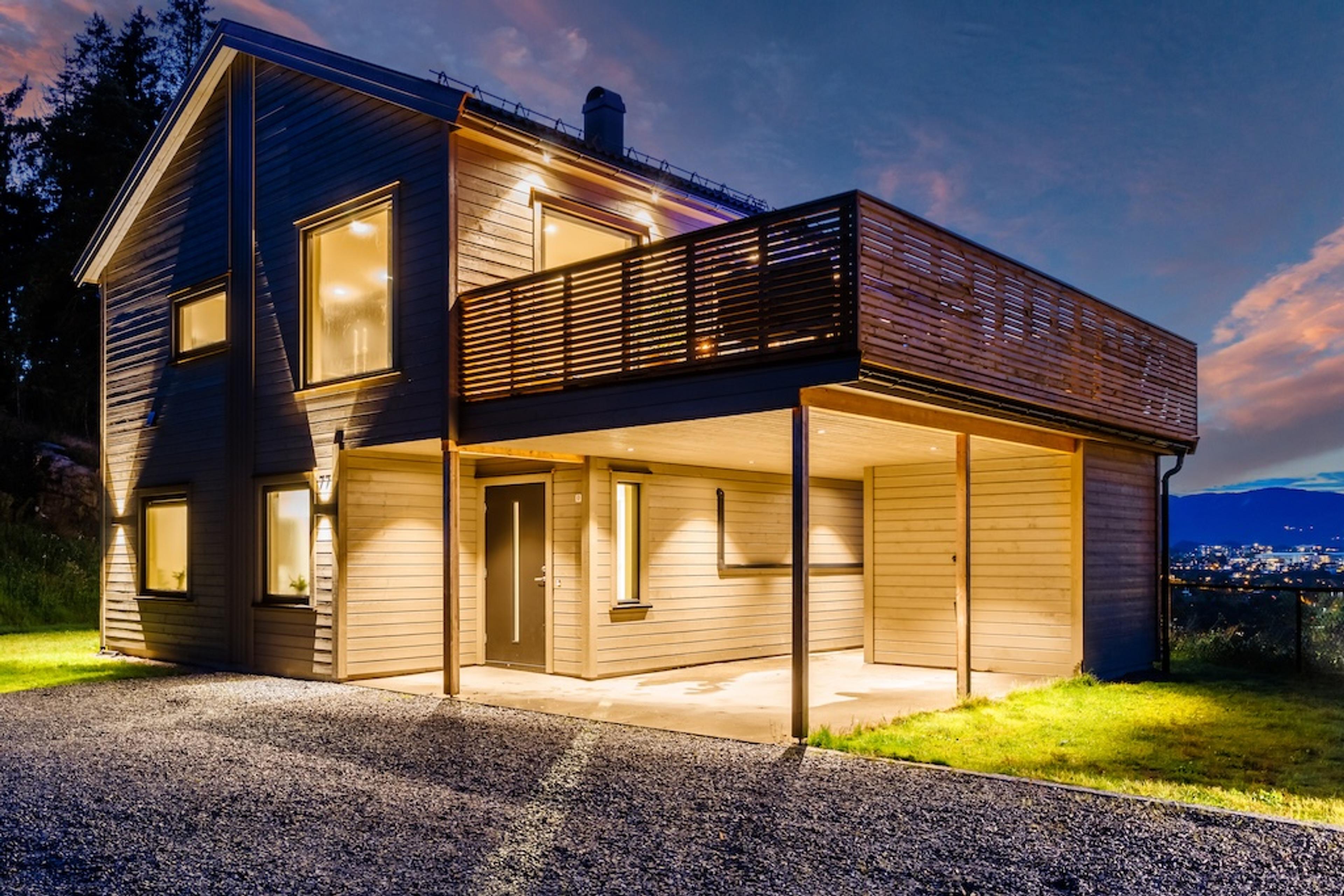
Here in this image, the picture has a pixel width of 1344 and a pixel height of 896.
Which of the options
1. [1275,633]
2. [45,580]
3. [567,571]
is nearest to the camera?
[567,571]

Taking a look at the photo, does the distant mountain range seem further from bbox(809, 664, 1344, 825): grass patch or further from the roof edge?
the roof edge

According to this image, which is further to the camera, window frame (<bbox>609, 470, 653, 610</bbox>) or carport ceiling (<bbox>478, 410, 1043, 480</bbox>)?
window frame (<bbox>609, 470, 653, 610</bbox>)

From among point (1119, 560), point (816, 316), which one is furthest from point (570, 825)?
point (1119, 560)

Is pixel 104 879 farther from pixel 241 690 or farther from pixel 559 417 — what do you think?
pixel 241 690

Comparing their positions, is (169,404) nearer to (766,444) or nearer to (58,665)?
(58,665)

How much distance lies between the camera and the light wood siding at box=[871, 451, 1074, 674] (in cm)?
1139

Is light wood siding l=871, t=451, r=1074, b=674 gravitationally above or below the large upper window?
below

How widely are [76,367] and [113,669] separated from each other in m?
22.4

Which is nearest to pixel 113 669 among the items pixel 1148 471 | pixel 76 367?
pixel 1148 471

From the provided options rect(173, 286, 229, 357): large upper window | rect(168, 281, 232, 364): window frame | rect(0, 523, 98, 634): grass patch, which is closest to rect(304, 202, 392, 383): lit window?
rect(168, 281, 232, 364): window frame

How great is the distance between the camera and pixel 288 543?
484 inches

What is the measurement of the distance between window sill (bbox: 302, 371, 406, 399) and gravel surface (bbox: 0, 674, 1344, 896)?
4028mm

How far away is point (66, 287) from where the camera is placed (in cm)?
3112

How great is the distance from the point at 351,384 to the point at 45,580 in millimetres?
12302
